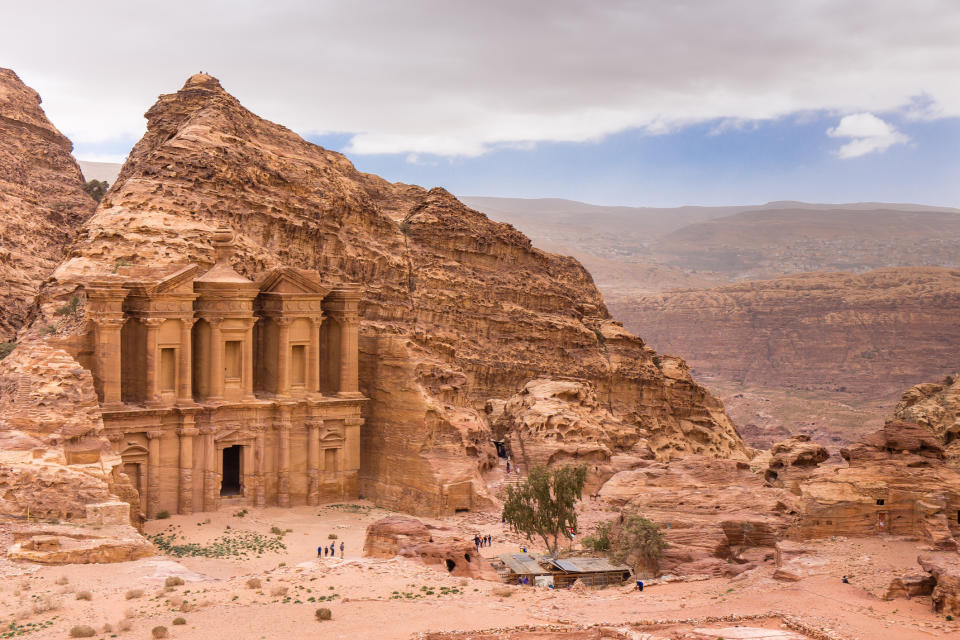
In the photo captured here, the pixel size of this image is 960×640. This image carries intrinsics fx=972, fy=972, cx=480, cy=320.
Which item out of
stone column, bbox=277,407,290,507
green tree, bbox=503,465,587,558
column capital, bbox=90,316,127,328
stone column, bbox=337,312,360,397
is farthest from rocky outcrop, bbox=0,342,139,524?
green tree, bbox=503,465,587,558

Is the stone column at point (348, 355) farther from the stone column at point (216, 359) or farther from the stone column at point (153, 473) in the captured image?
the stone column at point (153, 473)

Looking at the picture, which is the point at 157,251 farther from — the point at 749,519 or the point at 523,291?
the point at 523,291

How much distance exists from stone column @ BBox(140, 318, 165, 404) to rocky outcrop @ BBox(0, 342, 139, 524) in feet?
11.0

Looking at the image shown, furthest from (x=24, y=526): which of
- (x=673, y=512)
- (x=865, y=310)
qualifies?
(x=865, y=310)

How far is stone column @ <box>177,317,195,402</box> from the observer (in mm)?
34750

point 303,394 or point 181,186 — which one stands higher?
point 181,186

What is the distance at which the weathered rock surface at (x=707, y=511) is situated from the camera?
2820cm

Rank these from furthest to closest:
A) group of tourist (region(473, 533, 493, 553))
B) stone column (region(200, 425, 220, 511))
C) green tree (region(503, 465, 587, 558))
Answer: stone column (region(200, 425, 220, 511)), group of tourist (region(473, 533, 493, 553)), green tree (region(503, 465, 587, 558))

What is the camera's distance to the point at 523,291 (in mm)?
57750

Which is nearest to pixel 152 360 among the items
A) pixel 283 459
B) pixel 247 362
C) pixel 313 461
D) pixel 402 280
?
pixel 247 362

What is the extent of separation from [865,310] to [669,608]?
385ft

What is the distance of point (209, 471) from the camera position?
116 ft

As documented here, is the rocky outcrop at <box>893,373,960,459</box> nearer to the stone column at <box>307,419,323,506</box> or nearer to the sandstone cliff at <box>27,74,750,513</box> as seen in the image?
the sandstone cliff at <box>27,74,750,513</box>

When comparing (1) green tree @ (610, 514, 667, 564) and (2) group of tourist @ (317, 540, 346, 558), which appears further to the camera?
(2) group of tourist @ (317, 540, 346, 558)
